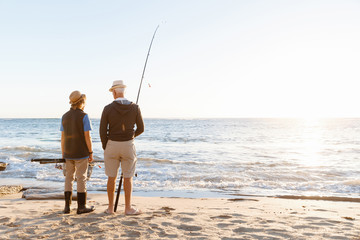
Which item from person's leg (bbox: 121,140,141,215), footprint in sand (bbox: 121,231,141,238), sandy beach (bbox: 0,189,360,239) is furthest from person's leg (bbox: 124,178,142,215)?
footprint in sand (bbox: 121,231,141,238)

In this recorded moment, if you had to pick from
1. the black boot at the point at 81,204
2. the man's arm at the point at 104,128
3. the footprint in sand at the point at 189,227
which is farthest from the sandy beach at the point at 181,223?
the man's arm at the point at 104,128

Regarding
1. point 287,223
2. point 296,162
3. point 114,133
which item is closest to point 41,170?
point 114,133

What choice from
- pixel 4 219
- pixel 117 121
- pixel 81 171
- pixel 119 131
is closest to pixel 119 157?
pixel 119 131

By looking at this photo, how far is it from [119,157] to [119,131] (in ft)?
1.15

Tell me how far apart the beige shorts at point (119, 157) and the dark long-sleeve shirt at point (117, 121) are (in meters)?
0.06

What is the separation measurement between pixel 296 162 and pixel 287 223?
7.92 meters

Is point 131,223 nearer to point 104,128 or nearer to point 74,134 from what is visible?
point 104,128

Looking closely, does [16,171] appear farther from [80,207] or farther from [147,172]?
[80,207]

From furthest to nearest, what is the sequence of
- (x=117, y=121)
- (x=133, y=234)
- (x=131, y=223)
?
1. (x=117, y=121)
2. (x=131, y=223)
3. (x=133, y=234)

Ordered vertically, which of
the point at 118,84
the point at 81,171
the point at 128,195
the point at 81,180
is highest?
the point at 118,84

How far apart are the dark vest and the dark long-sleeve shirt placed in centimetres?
32

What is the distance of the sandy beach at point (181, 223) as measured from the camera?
3137 millimetres

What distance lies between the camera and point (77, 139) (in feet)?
12.4

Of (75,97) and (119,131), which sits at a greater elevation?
(75,97)
